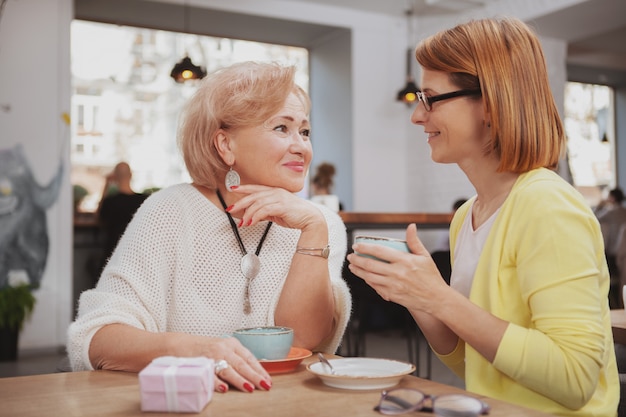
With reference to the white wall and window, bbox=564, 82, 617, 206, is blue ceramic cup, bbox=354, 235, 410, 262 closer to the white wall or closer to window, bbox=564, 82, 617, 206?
the white wall

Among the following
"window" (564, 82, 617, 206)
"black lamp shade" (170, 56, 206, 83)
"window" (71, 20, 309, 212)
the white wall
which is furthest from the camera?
"window" (564, 82, 617, 206)

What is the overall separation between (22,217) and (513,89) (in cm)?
538

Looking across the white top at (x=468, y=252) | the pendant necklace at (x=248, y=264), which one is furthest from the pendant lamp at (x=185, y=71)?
the white top at (x=468, y=252)

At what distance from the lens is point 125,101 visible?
23.7 ft

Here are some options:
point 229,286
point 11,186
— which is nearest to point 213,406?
point 229,286

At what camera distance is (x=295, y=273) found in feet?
5.05

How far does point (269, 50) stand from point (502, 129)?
7.35 meters

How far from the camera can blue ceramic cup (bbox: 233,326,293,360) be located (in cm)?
121

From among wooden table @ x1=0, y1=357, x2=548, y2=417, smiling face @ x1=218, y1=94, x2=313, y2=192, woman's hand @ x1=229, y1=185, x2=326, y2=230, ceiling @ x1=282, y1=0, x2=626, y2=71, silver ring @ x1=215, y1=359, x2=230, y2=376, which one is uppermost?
ceiling @ x1=282, y1=0, x2=626, y2=71

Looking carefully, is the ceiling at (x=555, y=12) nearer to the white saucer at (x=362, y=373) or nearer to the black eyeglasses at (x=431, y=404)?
the white saucer at (x=362, y=373)

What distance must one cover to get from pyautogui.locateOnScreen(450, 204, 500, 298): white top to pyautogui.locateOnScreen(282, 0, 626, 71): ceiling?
212 inches

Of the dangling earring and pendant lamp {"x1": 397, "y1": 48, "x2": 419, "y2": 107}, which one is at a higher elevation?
pendant lamp {"x1": 397, "y1": 48, "x2": 419, "y2": 107}

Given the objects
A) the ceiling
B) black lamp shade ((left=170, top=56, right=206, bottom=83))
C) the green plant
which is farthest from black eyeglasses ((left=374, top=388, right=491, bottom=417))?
the ceiling

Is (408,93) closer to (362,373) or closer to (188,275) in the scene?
(188,275)
